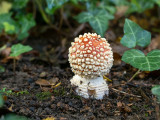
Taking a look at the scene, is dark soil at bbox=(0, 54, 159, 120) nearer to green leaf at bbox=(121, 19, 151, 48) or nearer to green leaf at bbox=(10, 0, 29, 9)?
green leaf at bbox=(121, 19, 151, 48)

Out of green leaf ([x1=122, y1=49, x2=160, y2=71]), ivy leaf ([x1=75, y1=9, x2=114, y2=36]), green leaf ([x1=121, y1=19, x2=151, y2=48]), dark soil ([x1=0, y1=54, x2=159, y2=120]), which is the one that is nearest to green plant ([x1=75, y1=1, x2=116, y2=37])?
ivy leaf ([x1=75, y1=9, x2=114, y2=36])

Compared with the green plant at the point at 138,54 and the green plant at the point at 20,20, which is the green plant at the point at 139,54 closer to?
the green plant at the point at 138,54

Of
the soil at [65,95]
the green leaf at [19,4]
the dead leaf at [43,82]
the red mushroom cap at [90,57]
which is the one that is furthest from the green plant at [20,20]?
the red mushroom cap at [90,57]

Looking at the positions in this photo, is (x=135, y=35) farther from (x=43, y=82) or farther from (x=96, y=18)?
(x=43, y=82)

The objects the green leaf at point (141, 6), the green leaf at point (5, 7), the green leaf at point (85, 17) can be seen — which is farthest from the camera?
the green leaf at point (141, 6)

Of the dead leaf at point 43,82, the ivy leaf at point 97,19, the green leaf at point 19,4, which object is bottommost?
the dead leaf at point 43,82

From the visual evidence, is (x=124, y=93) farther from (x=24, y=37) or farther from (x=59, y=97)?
(x=24, y=37)
